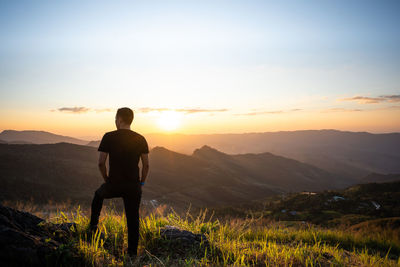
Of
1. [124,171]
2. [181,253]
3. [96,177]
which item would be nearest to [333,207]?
[181,253]

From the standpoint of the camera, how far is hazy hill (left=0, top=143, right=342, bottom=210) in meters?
37.6

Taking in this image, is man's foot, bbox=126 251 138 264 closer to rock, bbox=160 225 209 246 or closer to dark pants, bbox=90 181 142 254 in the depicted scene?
dark pants, bbox=90 181 142 254

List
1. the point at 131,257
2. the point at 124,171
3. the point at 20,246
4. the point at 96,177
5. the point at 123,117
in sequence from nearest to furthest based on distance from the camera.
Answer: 1. the point at 20,246
2. the point at 131,257
3. the point at 124,171
4. the point at 123,117
5. the point at 96,177

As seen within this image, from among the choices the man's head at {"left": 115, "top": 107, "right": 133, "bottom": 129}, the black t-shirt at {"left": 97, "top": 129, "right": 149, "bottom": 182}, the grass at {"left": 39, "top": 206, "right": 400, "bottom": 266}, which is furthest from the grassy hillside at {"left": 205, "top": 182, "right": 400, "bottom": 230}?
the man's head at {"left": 115, "top": 107, "right": 133, "bottom": 129}

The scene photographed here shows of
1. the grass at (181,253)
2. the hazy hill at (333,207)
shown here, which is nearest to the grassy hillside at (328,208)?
the hazy hill at (333,207)

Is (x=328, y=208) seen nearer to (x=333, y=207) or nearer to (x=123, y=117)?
(x=333, y=207)

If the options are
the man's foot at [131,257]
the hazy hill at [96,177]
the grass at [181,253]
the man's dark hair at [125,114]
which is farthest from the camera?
the hazy hill at [96,177]

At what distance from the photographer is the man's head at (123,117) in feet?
13.3

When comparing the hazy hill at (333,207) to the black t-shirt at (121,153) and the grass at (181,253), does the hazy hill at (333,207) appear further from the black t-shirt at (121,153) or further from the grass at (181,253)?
the black t-shirt at (121,153)

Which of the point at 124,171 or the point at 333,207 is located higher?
the point at 124,171

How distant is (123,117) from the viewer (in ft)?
13.3

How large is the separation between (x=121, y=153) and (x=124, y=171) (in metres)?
0.29

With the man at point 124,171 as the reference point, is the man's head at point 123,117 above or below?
above

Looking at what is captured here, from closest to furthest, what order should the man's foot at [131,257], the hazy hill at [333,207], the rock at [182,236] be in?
the man's foot at [131,257] → the rock at [182,236] → the hazy hill at [333,207]
